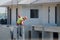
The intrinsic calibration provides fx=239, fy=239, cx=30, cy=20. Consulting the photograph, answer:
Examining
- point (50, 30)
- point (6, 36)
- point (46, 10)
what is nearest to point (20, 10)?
point (46, 10)

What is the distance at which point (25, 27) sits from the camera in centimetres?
1986

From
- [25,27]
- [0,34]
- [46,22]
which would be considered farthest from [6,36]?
[46,22]

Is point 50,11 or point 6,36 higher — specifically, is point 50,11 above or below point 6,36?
above

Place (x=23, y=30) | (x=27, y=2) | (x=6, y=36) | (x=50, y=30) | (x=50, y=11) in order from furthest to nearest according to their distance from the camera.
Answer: (x=27, y=2), (x=50, y=11), (x=6, y=36), (x=23, y=30), (x=50, y=30)

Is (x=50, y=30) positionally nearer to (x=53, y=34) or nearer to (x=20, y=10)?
(x=53, y=34)

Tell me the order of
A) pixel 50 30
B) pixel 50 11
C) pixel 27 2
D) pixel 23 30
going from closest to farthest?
pixel 50 30 < pixel 23 30 < pixel 50 11 < pixel 27 2

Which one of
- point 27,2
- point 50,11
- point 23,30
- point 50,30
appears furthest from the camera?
point 27,2

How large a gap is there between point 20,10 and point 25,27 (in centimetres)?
705

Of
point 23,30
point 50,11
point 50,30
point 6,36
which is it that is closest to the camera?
point 50,30

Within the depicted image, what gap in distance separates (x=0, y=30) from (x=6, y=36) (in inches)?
87.8

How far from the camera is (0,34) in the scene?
74.9 ft

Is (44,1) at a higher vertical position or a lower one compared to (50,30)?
higher

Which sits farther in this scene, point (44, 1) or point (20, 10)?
point (20, 10)

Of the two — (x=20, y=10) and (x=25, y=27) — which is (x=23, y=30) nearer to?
(x=25, y=27)
